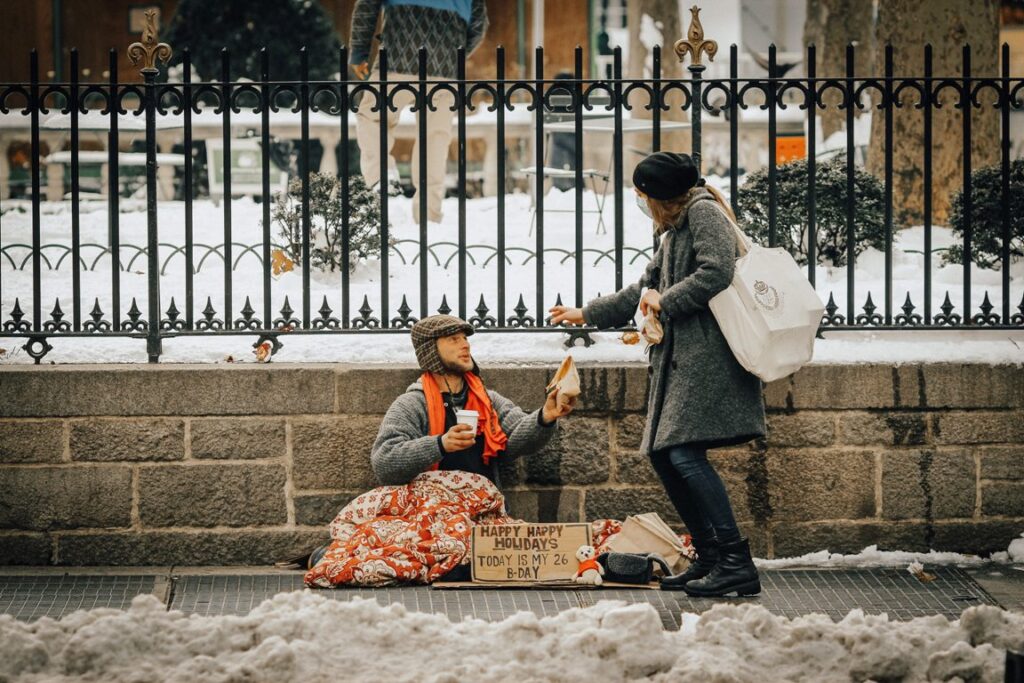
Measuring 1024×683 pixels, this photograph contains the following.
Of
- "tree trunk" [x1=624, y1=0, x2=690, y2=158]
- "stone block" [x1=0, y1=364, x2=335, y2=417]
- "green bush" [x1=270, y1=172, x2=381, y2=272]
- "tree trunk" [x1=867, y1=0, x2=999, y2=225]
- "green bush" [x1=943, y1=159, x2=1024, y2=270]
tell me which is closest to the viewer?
"stone block" [x1=0, y1=364, x2=335, y2=417]

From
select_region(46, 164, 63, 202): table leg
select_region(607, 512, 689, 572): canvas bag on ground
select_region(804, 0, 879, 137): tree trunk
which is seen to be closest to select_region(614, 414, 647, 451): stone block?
select_region(607, 512, 689, 572): canvas bag on ground

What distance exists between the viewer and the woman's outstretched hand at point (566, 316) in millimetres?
7059

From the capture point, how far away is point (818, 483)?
25.1ft

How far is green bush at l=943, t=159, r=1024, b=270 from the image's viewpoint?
832 centimetres

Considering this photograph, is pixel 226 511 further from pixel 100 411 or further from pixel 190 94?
pixel 190 94

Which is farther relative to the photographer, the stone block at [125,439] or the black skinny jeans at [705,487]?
the stone block at [125,439]

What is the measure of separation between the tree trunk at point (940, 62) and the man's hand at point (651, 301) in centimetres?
564

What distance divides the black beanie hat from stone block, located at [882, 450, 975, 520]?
180 cm

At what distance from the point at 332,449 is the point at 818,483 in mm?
2274

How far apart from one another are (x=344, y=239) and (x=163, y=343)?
108 centimetres

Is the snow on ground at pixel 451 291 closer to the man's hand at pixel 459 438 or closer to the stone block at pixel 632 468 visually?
the stone block at pixel 632 468

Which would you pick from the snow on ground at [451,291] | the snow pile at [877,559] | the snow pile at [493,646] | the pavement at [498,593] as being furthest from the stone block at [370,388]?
the snow pile at [877,559]

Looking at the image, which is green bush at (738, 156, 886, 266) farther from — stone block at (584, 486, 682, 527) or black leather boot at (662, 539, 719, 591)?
black leather boot at (662, 539, 719, 591)

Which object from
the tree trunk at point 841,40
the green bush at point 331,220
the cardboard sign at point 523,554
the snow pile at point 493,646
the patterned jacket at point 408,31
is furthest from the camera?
→ the tree trunk at point 841,40
